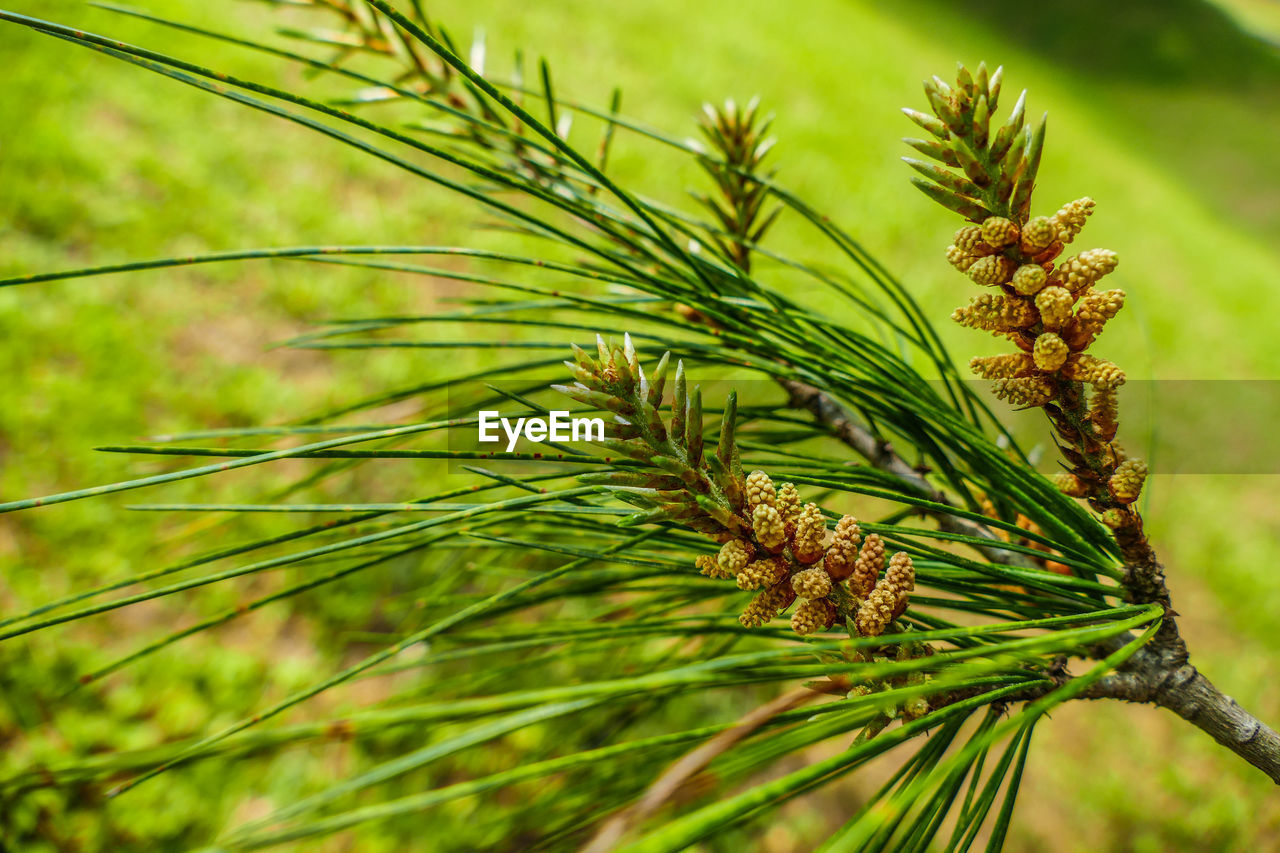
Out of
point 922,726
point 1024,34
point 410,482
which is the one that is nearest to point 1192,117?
point 1024,34

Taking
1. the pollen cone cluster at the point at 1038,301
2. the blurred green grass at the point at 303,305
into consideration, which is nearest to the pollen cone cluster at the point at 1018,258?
the pollen cone cluster at the point at 1038,301

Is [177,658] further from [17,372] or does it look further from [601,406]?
[601,406]

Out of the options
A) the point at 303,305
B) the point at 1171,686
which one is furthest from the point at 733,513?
the point at 303,305

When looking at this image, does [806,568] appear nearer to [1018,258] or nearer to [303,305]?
[1018,258]

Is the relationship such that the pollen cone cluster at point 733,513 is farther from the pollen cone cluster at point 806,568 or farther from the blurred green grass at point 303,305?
the blurred green grass at point 303,305

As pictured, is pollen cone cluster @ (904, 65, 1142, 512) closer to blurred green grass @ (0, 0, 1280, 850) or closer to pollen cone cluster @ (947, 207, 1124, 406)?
pollen cone cluster @ (947, 207, 1124, 406)

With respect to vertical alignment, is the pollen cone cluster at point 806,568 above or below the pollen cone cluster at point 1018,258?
below
